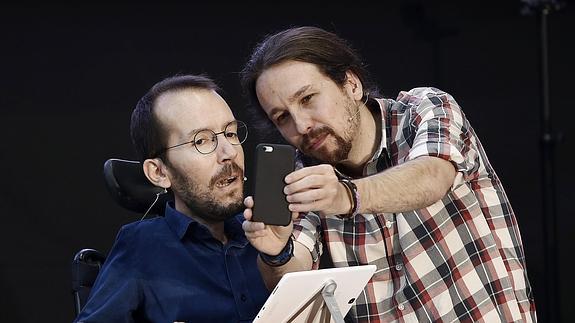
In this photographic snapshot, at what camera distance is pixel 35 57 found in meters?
3.26

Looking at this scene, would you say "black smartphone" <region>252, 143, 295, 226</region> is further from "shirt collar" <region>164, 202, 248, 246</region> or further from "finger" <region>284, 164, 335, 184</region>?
"shirt collar" <region>164, 202, 248, 246</region>

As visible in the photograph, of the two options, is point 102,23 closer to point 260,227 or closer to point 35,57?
point 35,57

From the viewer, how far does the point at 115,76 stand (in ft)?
11.1

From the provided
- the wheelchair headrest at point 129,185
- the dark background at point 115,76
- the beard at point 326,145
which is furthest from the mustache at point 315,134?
the dark background at point 115,76

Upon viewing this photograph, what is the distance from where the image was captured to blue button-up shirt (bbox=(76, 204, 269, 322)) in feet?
6.59

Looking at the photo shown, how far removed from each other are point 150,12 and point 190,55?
201mm

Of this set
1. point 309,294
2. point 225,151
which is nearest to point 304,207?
point 309,294

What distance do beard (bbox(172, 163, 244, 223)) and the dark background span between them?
127cm

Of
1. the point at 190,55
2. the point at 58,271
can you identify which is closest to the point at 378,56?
the point at 190,55

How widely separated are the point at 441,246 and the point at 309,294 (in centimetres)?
45

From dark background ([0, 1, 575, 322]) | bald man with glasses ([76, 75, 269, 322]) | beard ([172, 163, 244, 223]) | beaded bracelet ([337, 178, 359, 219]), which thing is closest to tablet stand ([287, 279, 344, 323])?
beaded bracelet ([337, 178, 359, 219])

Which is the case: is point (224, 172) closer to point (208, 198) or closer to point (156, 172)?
point (208, 198)

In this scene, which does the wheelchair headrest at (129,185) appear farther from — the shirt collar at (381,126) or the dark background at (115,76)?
the dark background at (115,76)

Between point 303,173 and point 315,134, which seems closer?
point 303,173
